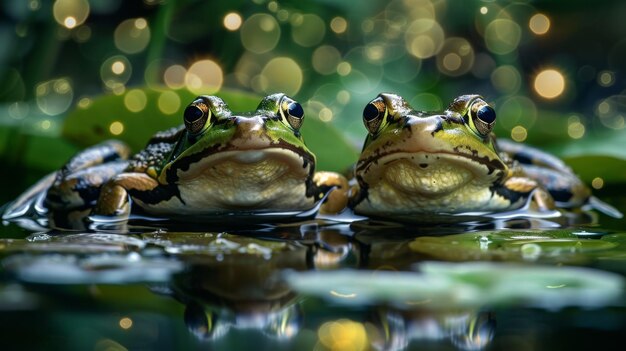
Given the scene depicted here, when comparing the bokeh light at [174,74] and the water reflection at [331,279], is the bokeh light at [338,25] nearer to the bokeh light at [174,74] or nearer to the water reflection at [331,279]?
the bokeh light at [174,74]

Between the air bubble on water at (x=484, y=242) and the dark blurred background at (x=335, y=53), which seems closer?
the air bubble on water at (x=484, y=242)

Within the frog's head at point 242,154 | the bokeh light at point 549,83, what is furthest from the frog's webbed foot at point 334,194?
the bokeh light at point 549,83

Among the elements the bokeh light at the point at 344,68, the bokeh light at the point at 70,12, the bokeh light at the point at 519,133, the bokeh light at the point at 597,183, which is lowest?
the bokeh light at the point at 597,183

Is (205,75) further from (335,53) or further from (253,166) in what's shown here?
(253,166)

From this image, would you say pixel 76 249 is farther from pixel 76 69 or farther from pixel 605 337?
pixel 76 69

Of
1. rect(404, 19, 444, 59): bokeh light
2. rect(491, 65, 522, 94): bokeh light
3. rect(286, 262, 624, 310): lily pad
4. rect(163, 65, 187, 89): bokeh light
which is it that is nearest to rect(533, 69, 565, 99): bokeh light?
rect(491, 65, 522, 94): bokeh light

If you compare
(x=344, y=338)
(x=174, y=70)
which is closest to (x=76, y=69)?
(x=174, y=70)

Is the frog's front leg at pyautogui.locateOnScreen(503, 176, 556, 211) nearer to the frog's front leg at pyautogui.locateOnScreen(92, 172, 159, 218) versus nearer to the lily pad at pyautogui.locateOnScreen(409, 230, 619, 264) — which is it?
the lily pad at pyautogui.locateOnScreen(409, 230, 619, 264)

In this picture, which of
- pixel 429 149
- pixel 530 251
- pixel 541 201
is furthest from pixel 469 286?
pixel 541 201
